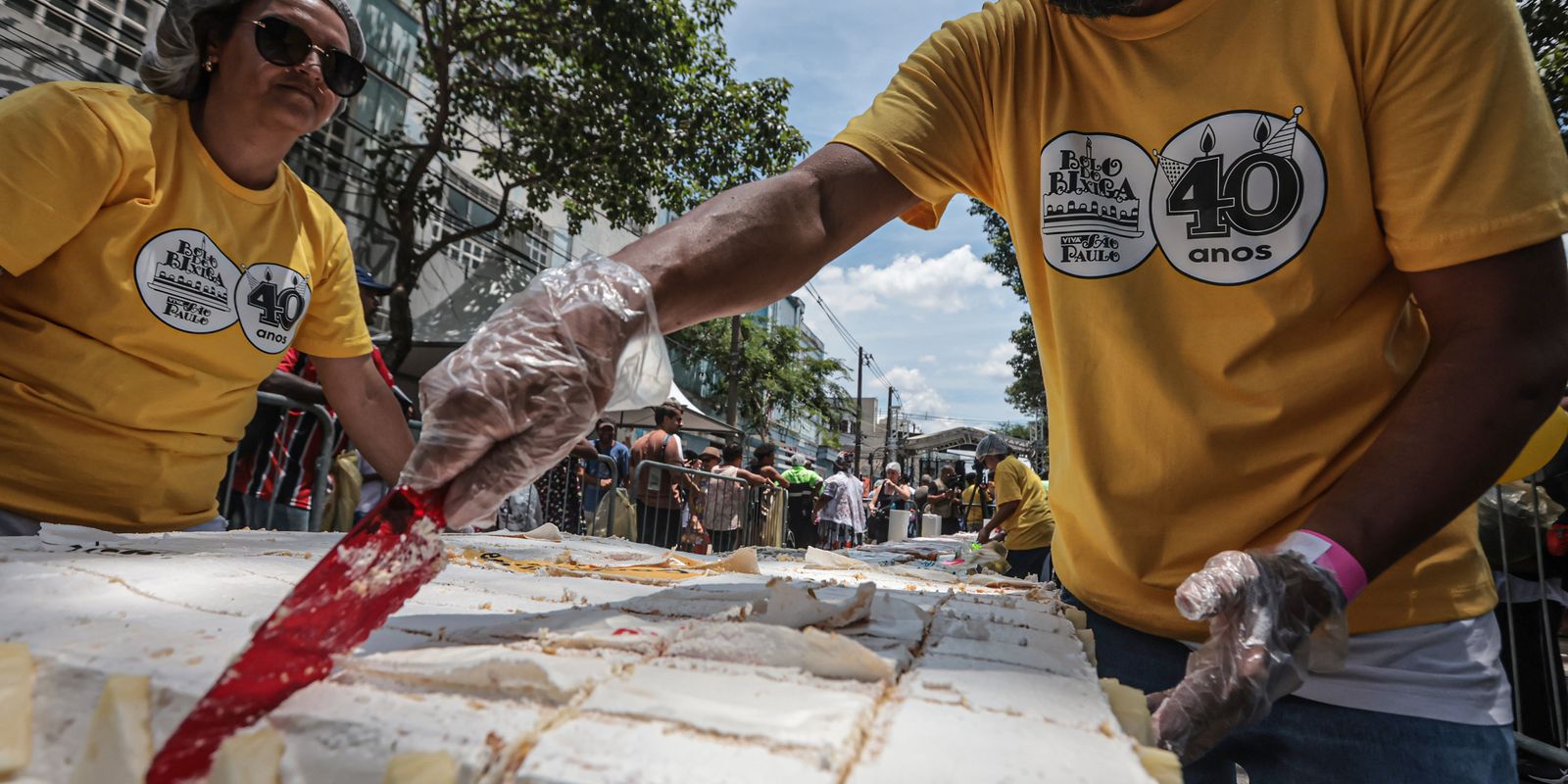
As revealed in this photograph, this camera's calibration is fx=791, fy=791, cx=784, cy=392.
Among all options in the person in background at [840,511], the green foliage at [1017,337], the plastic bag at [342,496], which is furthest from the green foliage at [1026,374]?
the plastic bag at [342,496]

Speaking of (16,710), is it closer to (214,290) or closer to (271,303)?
(214,290)

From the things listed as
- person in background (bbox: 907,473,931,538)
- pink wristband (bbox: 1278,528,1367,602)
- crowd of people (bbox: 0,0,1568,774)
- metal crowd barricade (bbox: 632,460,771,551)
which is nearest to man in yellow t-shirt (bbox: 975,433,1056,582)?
metal crowd barricade (bbox: 632,460,771,551)

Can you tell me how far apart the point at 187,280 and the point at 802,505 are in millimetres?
10910

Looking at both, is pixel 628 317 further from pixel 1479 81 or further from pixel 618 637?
pixel 1479 81

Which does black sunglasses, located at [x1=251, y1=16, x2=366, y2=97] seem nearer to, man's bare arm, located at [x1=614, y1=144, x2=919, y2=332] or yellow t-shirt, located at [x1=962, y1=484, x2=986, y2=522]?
Result: man's bare arm, located at [x1=614, y1=144, x2=919, y2=332]

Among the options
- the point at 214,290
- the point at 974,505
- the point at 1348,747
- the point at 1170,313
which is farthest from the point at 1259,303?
the point at 974,505

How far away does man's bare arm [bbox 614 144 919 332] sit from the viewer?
119 cm

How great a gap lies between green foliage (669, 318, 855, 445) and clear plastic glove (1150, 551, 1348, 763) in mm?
24807

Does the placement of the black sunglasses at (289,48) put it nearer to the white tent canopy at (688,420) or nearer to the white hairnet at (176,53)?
the white hairnet at (176,53)

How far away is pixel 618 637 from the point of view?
107 cm

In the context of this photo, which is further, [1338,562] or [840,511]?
[840,511]

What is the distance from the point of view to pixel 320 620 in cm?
90

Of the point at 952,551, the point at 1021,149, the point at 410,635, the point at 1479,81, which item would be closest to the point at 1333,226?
the point at 1479,81

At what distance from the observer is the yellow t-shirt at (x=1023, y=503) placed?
282 inches
